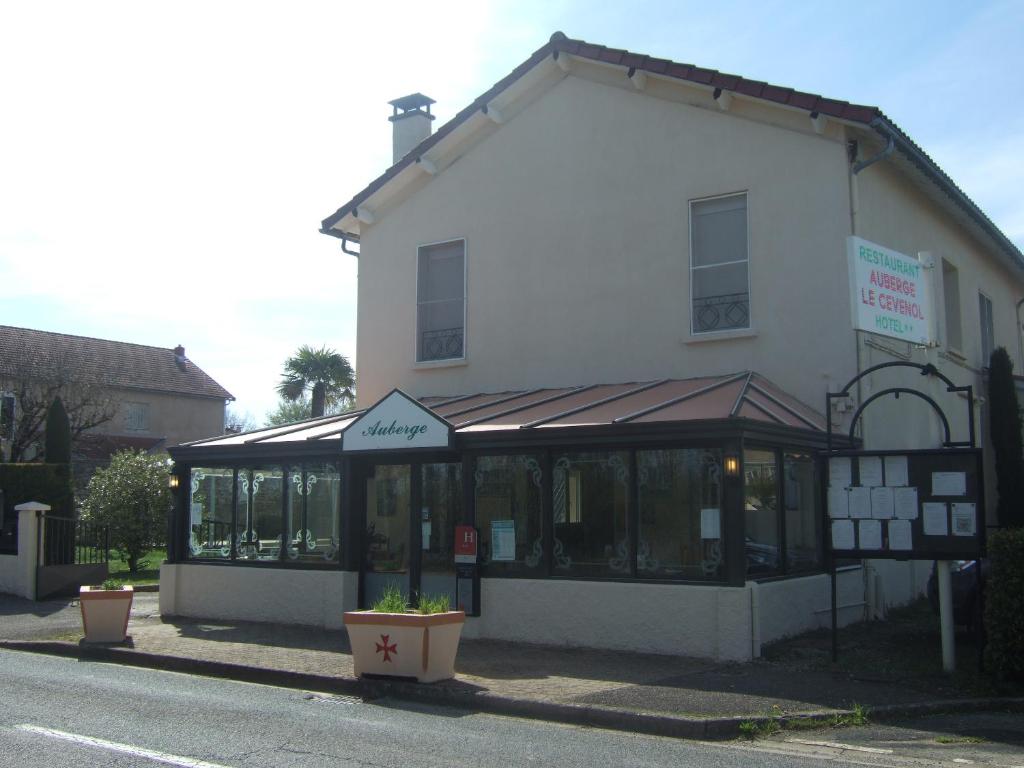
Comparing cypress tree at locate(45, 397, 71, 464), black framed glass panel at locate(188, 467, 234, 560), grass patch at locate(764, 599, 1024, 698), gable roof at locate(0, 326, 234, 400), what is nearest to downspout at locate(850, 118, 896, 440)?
Result: grass patch at locate(764, 599, 1024, 698)

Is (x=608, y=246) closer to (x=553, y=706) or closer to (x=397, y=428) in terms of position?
(x=397, y=428)

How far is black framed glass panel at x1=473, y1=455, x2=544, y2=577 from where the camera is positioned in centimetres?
1274

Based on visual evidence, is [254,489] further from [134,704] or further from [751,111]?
[751,111]

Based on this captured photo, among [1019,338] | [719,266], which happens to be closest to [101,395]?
[719,266]

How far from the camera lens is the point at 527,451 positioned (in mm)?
12883

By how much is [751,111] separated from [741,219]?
4.89 ft

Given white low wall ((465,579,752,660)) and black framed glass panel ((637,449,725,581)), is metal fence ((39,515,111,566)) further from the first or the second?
black framed glass panel ((637,449,725,581))

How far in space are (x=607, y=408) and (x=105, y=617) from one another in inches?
264

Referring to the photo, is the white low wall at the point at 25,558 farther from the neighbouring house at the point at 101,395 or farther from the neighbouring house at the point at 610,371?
the neighbouring house at the point at 101,395

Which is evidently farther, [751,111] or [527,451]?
[751,111]

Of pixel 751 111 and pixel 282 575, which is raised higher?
pixel 751 111

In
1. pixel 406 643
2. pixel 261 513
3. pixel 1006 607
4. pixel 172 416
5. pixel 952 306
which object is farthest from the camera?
pixel 172 416

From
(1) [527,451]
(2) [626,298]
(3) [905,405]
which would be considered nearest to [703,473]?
(1) [527,451]

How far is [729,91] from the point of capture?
14.2m
